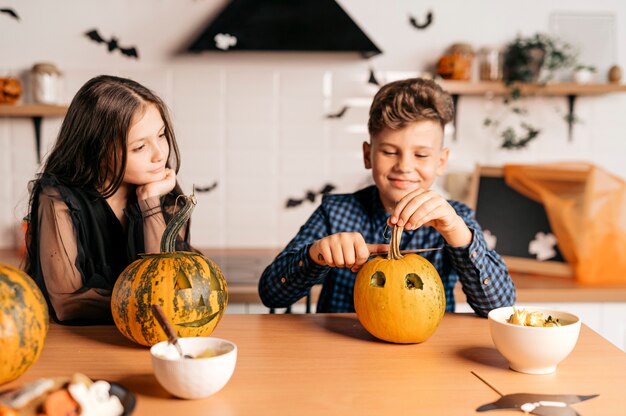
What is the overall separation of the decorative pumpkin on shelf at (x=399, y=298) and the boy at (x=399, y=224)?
0.07 m

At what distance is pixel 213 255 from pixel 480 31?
1344 millimetres

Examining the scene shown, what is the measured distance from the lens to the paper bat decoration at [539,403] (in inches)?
29.7

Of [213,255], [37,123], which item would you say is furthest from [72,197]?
[37,123]

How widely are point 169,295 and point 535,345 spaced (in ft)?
1.68

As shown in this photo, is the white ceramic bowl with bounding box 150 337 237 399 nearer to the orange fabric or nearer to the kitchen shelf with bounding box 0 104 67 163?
the orange fabric

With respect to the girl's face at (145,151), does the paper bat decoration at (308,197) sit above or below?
below

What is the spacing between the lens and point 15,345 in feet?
2.64

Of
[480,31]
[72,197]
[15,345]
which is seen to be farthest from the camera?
[480,31]

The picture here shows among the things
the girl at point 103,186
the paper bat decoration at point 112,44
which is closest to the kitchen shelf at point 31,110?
the paper bat decoration at point 112,44

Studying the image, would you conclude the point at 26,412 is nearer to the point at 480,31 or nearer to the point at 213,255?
the point at 213,255

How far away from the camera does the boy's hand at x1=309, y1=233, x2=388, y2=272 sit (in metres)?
1.10

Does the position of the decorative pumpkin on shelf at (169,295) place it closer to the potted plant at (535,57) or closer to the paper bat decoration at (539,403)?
the paper bat decoration at (539,403)

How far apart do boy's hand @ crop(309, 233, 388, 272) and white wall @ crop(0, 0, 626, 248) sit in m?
1.42

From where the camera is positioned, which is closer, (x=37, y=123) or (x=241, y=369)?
(x=241, y=369)
